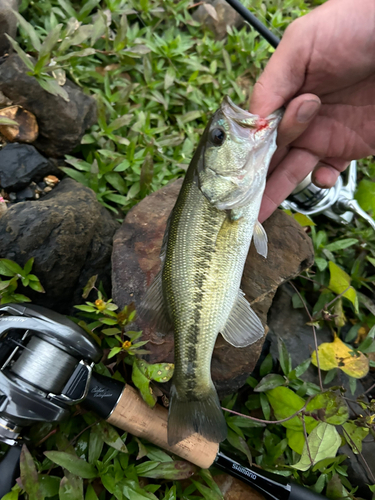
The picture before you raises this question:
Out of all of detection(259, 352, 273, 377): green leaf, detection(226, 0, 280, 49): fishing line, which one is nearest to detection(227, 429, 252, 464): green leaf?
detection(259, 352, 273, 377): green leaf

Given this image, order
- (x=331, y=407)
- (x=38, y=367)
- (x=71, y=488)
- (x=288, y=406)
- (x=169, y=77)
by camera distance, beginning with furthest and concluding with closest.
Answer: (x=169, y=77) → (x=288, y=406) → (x=331, y=407) → (x=71, y=488) → (x=38, y=367)

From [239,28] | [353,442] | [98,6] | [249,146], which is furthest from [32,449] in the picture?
[239,28]

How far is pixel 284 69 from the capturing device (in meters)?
2.38

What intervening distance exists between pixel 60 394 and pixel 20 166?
177 cm

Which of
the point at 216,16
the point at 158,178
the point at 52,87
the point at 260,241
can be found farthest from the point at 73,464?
the point at 216,16

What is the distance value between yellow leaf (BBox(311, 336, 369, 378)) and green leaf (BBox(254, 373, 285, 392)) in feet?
1.16

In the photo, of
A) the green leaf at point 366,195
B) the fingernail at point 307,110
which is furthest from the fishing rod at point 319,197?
the fingernail at point 307,110

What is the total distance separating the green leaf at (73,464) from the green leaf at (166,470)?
0.97 feet

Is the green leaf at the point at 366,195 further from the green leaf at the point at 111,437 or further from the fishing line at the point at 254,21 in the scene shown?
the green leaf at the point at 111,437

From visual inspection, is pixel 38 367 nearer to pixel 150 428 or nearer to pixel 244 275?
pixel 150 428

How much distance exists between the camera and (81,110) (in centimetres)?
311

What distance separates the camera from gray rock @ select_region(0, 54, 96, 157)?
2875 mm

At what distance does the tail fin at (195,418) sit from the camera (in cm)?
206

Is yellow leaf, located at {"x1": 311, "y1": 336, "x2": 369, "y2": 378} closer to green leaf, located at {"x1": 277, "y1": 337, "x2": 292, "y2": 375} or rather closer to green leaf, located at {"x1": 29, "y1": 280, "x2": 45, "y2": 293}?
green leaf, located at {"x1": 277, "y1": 337, "x2": 292, "y2": 375}
